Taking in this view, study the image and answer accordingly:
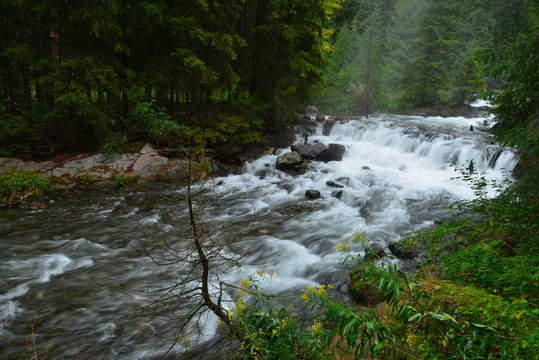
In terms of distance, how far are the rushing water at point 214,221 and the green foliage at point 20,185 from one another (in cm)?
67

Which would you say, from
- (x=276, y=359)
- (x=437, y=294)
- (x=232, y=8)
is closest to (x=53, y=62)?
(x=232, y=8)

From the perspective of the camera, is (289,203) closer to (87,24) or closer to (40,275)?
(40,275)

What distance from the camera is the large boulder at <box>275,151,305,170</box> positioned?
14094 millimetres

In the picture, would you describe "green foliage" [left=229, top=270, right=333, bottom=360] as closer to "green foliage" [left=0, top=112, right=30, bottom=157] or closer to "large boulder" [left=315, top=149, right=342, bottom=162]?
"large boulder" [left=315, top=149, right=342, bottom=162]

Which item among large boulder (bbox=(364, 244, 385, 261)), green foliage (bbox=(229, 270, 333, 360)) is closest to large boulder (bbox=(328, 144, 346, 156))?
large boulder (bbox=(364, 244, 385, 261))

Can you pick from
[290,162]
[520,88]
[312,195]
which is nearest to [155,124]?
[290,162]

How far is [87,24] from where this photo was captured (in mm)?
11109

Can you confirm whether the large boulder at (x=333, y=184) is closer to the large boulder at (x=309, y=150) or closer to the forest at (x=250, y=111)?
the large boulder at (x=309, y=150)

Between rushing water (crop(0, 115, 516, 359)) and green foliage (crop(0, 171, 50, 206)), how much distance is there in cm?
67

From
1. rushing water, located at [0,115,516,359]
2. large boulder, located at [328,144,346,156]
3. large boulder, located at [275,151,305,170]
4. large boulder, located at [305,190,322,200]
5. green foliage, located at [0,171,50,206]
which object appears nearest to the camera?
rushing water, located at [0,115,516,359]

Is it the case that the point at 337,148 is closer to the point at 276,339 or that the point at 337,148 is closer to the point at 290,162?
the point at 290,162

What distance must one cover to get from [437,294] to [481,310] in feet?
1.86

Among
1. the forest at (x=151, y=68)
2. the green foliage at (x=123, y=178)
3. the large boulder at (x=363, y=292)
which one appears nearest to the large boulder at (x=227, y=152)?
the forest at (x=151, y=68)

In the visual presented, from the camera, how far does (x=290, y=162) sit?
1408cm
